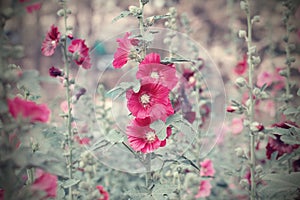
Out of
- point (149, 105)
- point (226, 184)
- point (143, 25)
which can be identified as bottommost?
point (226, 184)

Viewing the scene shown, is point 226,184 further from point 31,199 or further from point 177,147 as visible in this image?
point 31,199

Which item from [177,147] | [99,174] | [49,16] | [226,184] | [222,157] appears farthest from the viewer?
[49,16]

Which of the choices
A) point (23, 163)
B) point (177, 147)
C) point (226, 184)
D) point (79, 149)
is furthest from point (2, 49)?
point (226, 184)

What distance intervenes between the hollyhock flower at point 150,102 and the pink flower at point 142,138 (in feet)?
0.11

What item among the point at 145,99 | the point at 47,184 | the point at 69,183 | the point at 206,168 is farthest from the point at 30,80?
the point at 206,168

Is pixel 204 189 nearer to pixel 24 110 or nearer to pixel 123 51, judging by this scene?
pixel 123 51

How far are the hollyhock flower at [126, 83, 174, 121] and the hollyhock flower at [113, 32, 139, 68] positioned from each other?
0.34 ft

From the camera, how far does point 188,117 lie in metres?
1.81

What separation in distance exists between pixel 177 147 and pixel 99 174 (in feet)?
1.50

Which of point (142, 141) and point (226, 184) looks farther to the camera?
point (226, 184)

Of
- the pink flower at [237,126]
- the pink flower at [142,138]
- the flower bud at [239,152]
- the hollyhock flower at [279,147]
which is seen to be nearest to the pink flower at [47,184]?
the pink flower at [142,138]

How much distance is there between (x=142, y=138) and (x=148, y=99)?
0.13 m

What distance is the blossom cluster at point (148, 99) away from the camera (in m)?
1.24

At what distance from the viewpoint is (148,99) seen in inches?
49.4
